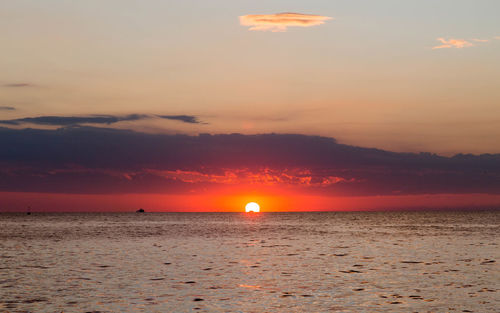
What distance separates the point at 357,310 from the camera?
1119 inches

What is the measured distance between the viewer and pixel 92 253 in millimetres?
62812

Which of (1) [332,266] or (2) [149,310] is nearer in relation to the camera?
(2) [149,310]

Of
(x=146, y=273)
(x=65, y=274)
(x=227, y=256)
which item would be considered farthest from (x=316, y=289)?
(x=227, y=256)

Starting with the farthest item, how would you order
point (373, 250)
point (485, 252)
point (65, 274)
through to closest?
point (373, 250) → point (485, 252) → point (65, 274)

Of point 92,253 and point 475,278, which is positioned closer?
point 475,278

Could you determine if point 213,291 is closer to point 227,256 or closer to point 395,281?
point 395,281

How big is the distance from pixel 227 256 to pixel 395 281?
23.5 meters

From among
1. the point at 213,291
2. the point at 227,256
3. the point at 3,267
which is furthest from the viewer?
the point at 227,256

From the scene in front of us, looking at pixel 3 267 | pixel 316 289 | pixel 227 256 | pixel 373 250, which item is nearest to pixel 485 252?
pixel 373 250

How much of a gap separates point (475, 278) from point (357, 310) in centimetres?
1634

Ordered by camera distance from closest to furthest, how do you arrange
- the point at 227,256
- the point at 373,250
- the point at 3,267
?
the point at 3,267 → the point at 227,256 → the point at 373,250

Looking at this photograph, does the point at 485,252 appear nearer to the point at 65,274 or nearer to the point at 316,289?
the point at 316,289

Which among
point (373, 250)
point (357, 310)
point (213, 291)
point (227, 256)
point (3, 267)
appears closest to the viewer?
point (357, 310)

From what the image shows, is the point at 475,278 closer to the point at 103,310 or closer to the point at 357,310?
the point at 357,310
